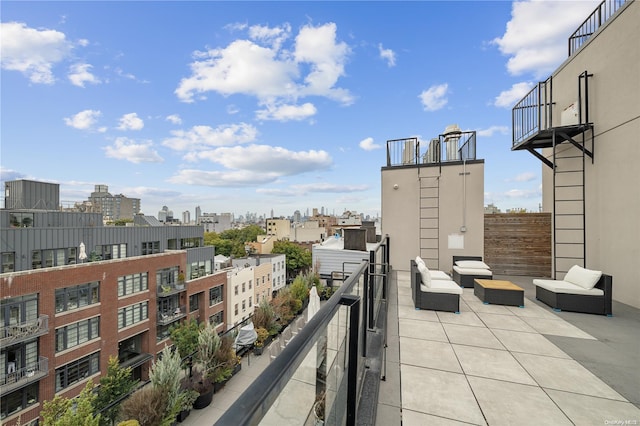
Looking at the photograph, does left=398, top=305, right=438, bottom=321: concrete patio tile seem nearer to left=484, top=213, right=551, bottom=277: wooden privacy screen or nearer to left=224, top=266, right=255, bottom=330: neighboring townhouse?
left=484, top=213, right=551, bottom=277: wooden privacy screen

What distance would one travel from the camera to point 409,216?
825 centimetres

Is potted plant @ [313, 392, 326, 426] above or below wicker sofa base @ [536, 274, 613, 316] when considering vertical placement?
above

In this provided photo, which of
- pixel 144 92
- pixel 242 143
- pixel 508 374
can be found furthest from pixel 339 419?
pixel 242 143

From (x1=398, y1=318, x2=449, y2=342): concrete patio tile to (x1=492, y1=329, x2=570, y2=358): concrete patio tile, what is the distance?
72 cm

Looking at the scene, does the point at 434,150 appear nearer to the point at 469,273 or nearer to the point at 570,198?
the point at 570,198

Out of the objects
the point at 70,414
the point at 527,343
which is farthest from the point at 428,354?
the point at 70,414

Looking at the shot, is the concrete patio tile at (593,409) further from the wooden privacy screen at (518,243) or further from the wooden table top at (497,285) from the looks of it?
the wooden privacy screen at (518,243)

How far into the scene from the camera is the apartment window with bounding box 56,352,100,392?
441 inches

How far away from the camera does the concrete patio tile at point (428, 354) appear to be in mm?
2746

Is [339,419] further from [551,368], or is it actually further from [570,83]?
[570,83]

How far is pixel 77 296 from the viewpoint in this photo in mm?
11688

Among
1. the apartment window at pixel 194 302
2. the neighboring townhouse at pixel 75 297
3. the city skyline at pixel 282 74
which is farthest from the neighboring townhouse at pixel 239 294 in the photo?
the city skyline at pixel 282 74

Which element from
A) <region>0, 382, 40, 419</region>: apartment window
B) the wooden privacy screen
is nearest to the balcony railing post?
the wooden privacy screen

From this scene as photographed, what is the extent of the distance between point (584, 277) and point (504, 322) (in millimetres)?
2032
